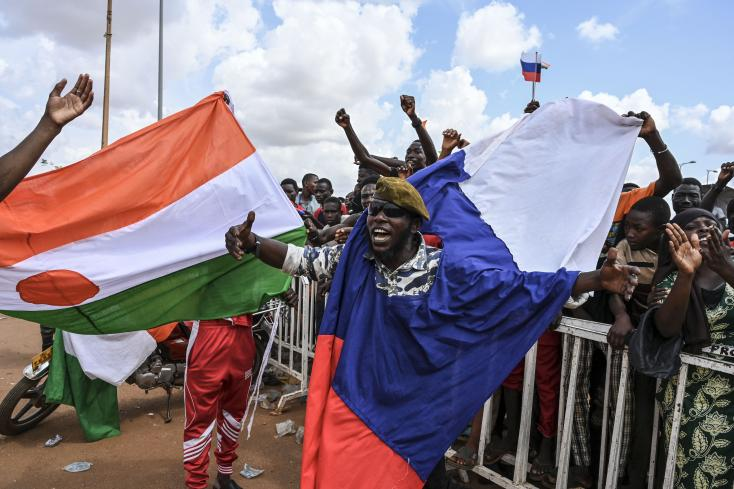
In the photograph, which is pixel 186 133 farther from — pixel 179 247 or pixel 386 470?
pixel 386 470

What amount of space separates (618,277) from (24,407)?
226 inches

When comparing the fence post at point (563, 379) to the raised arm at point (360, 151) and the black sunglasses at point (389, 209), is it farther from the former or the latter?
the raised arm at point (360, 151)

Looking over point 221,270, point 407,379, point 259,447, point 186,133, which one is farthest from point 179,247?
point 259,447

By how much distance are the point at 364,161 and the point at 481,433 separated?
298 centimetres

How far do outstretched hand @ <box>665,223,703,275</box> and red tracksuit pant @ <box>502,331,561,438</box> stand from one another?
134cm

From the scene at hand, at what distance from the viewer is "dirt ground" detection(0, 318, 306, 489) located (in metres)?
4.38

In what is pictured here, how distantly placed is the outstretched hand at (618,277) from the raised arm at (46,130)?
2504 mm

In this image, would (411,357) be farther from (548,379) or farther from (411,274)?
(548,379)

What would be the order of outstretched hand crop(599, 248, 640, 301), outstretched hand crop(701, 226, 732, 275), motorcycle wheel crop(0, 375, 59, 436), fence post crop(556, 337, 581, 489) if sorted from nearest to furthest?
1. outstretched hand crop(599, 248, 640, 301)
2. outstretched hand crop(701, 226, 732, 275)
3. fence post crop(556, 337, 581, 489)
4. motorcycle wheel crop(0, 375, 59, 436)

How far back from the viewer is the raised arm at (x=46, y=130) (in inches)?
88.1

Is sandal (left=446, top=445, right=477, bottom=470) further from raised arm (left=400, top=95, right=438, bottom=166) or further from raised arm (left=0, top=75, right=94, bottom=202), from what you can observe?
raised arm (left=0, top=75, right=94, bottom=202)

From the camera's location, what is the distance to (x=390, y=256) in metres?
2.75

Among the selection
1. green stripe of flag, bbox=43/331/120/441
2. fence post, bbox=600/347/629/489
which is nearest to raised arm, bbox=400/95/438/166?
fence post, bbox=600/347/629/489

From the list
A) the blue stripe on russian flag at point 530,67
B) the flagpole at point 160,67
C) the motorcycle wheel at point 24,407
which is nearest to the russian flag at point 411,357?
the motorcycle wheel at point 24,407
